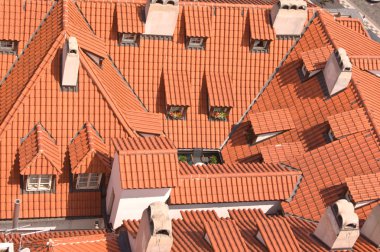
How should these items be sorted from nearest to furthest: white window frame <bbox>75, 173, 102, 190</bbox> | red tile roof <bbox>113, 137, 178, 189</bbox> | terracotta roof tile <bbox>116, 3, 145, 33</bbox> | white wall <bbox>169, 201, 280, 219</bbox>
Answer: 1. red tile roof <bbox>113, 137, 178, 189</bbox>
2. white window frame <bbox>75, 173, 102, 190</bbox>
3. white wall <bbox>169, 201, 280, 219</bbox>
4. terracotta roof tile <bbox>116, 3, 145, 33</bbox>

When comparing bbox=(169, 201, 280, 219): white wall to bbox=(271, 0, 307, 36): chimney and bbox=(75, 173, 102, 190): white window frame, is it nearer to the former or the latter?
bbox=(75, 173, 102, 190): white window frame

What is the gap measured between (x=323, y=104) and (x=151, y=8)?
14118 mm

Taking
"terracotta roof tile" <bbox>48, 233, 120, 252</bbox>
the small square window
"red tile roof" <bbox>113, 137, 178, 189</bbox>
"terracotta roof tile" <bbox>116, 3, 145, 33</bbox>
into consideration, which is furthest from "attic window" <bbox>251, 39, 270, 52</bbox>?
"terracotta roof tile" <bbox>48, 233, 120, 252</bbox>

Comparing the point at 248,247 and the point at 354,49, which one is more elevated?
the point at 354,49

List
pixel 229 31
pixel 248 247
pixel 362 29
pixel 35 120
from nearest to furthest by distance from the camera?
1. pixel 248 247
2. pixel 35 120
3. pixel 229 31
4. pixel 362 29

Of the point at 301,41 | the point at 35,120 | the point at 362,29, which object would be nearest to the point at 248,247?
the point at 35,120

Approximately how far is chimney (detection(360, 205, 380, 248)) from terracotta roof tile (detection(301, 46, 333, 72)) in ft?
42.3

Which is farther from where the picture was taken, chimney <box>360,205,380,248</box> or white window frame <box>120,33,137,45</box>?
white window frame <box>120,33,137,45</box>

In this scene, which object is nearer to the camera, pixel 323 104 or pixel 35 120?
pixel 35 120

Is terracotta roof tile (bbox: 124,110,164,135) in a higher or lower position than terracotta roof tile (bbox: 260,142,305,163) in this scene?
higher

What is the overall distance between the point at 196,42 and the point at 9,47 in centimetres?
1345

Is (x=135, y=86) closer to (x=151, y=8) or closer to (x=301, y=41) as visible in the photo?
(x=151, y=8)

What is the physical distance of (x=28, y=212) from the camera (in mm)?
42094

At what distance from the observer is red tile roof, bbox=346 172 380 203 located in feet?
139
